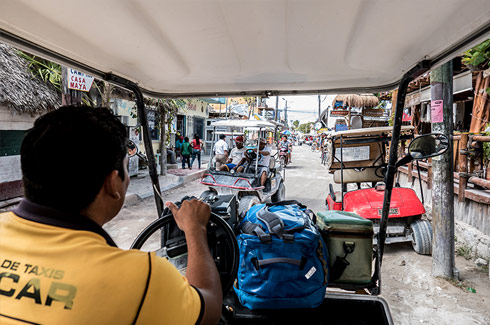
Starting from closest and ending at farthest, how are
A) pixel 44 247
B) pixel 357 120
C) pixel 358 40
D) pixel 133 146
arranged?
1. pixel 44 247
2. pixel 358 40
3. pixel 133 146
4. pixel 357 120

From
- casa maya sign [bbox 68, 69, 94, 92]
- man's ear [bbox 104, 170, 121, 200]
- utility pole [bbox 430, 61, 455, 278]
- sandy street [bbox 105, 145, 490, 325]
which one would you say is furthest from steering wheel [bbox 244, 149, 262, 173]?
man's ear [bbox 104, 170, 121, 200]

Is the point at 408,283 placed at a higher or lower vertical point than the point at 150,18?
lower

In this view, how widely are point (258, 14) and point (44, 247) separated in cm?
130

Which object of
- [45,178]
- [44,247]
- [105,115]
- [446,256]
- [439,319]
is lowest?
[439,319]

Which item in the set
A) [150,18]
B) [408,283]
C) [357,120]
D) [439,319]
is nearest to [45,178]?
[150,18]

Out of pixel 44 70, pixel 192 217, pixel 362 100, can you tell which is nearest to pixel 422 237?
pixel 192 217

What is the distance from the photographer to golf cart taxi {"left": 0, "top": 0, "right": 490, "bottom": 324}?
1.41 m

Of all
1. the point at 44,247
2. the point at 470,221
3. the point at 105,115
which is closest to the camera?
the point at 44,247

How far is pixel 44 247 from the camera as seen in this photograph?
80 centimetres

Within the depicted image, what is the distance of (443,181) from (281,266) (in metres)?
→ 3.42

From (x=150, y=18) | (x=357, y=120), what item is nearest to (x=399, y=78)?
(x=150, y=18)

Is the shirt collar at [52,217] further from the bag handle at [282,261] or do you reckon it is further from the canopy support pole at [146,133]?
the canopy support pole at [146,133]

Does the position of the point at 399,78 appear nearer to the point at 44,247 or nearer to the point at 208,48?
the point at 208,48

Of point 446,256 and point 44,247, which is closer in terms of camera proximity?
point 44,247
